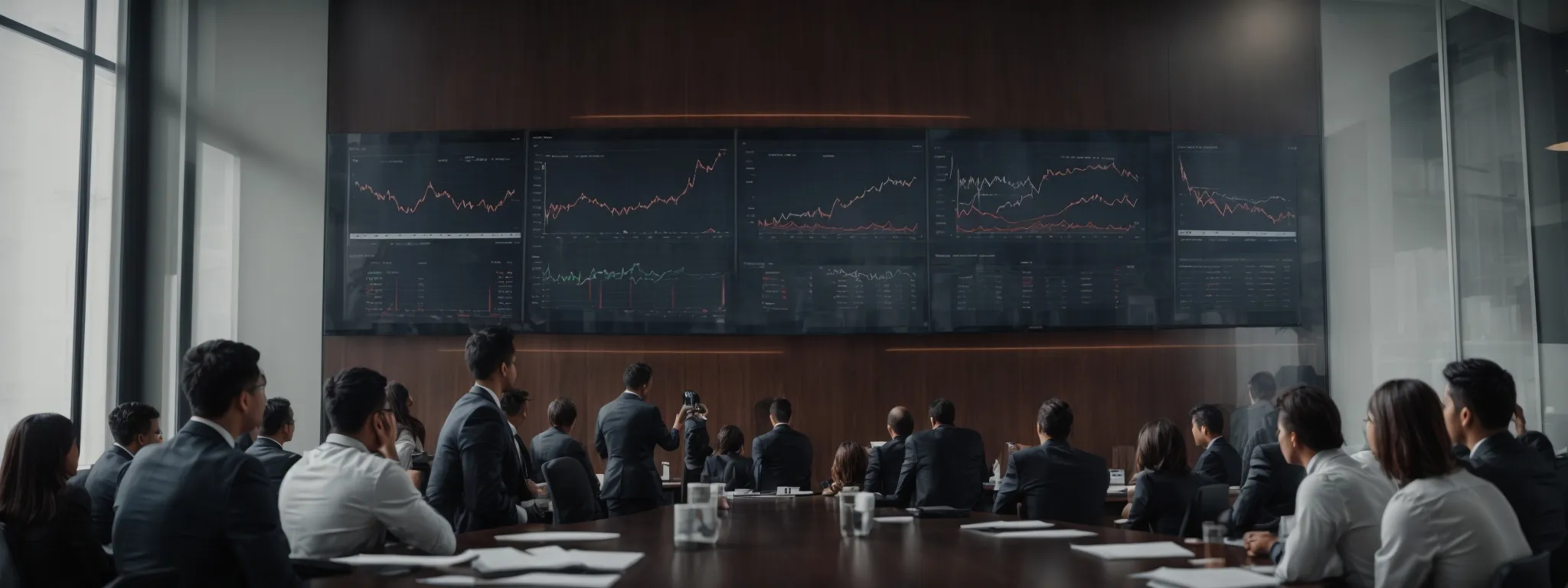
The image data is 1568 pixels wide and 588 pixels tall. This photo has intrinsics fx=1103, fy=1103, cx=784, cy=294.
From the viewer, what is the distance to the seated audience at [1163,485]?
4.34 m

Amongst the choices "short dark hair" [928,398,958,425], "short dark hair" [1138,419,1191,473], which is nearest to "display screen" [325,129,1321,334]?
"short dark hair" [928,398,958,425]

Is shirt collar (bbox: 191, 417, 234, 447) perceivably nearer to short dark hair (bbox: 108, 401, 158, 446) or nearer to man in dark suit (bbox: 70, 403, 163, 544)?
man in dark suit (bbox: 70, 403, 163, 544)

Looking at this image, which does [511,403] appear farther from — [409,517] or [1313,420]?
[1313,420]

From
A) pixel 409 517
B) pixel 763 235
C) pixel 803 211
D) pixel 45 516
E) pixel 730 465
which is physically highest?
pixel 803 211

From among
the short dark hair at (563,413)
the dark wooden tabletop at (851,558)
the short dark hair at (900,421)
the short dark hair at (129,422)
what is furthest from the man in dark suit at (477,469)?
the short dark hair at (900,421)

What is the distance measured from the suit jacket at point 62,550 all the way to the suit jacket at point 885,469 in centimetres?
368

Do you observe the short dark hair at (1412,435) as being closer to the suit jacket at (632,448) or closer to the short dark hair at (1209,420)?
the short dark hair at (1209,420)

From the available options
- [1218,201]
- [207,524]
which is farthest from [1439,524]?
[1218,201]

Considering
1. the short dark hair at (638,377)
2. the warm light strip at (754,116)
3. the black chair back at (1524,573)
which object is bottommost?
the black chair back at (1524,573)

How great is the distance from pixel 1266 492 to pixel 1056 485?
883mm

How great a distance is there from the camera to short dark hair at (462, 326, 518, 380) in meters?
4.02

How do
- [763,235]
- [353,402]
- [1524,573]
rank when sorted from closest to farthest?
[1524,573]
[353,402]
[763,235]

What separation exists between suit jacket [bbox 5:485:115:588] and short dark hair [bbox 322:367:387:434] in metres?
0.98

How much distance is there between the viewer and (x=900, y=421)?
6.27 metres
